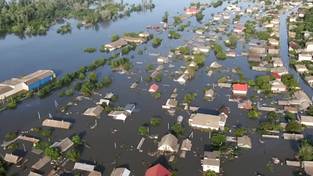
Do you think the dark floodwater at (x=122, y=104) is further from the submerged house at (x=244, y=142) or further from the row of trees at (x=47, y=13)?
the row of trees at (x=47, y=13)

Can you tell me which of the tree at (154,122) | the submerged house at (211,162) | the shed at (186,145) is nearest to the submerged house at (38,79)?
the tree at (154,122)

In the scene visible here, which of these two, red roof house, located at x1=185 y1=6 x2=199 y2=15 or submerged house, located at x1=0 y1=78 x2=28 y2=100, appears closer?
submerged house, located at x1=0 y1=78 x2=28 y2=100

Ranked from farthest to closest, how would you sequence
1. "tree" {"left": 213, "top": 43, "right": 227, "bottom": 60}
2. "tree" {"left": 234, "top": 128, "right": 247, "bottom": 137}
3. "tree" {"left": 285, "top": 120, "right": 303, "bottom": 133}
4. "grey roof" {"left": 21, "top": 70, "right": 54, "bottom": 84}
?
"tree" {"left": 213, "top": 43, "right": 227, "bottom": 60}, "grey roof" {"left": 21, "top": 70, "right": 54, "bottom": 84}, "tree" {"left": 285, "top": 120, "right": 303, "bottom": 133}, "tree" {"left": 234, "top": 128, "right": 247, "bottom": 137}

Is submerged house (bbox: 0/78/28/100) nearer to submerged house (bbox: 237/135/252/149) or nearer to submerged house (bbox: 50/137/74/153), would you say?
submerged house (bbox: 50/137/74/153)

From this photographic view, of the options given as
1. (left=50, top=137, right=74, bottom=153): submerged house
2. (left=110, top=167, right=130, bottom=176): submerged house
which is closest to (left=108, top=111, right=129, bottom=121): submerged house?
(left=50, top=137, right=74, bottom=153): submerged house

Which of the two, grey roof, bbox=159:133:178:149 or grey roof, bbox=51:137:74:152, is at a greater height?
Result: grey roof, bbox=159:133:178:149

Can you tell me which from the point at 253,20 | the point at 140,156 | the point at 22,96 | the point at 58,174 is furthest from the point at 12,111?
the point at 253,20
